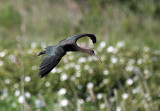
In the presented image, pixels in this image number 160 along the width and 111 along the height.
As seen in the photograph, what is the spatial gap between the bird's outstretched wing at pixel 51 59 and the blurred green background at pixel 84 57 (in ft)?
2.02

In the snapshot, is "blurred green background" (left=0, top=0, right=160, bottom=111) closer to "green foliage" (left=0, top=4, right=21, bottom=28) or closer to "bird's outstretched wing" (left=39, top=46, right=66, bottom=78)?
"green foliage" (left=0, top=4, right=21, bottom=28)

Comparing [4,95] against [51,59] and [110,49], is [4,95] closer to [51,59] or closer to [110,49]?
[110,49]

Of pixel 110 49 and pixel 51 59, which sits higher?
pixel 110 49

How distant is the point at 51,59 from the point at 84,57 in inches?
131

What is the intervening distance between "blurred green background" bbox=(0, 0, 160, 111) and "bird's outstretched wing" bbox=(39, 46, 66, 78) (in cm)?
62

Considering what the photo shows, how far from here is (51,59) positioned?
1.91 ft

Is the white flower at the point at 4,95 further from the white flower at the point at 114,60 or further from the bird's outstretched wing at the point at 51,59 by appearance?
the bird's outstretched wing at the point at 51,59

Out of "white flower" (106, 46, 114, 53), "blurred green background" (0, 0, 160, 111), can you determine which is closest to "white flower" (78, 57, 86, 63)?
"blurred green background" (0, 0, 160, 111)

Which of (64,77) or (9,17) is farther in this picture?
(9,17)

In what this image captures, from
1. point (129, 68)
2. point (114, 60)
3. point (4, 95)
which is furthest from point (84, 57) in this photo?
point (4, 95)

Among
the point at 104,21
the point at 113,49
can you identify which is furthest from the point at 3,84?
the point at 104,21

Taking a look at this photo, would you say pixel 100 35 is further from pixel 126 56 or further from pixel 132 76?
pixel 132 76

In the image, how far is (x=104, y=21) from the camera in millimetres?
5547

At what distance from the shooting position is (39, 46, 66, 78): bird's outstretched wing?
1.78ft
